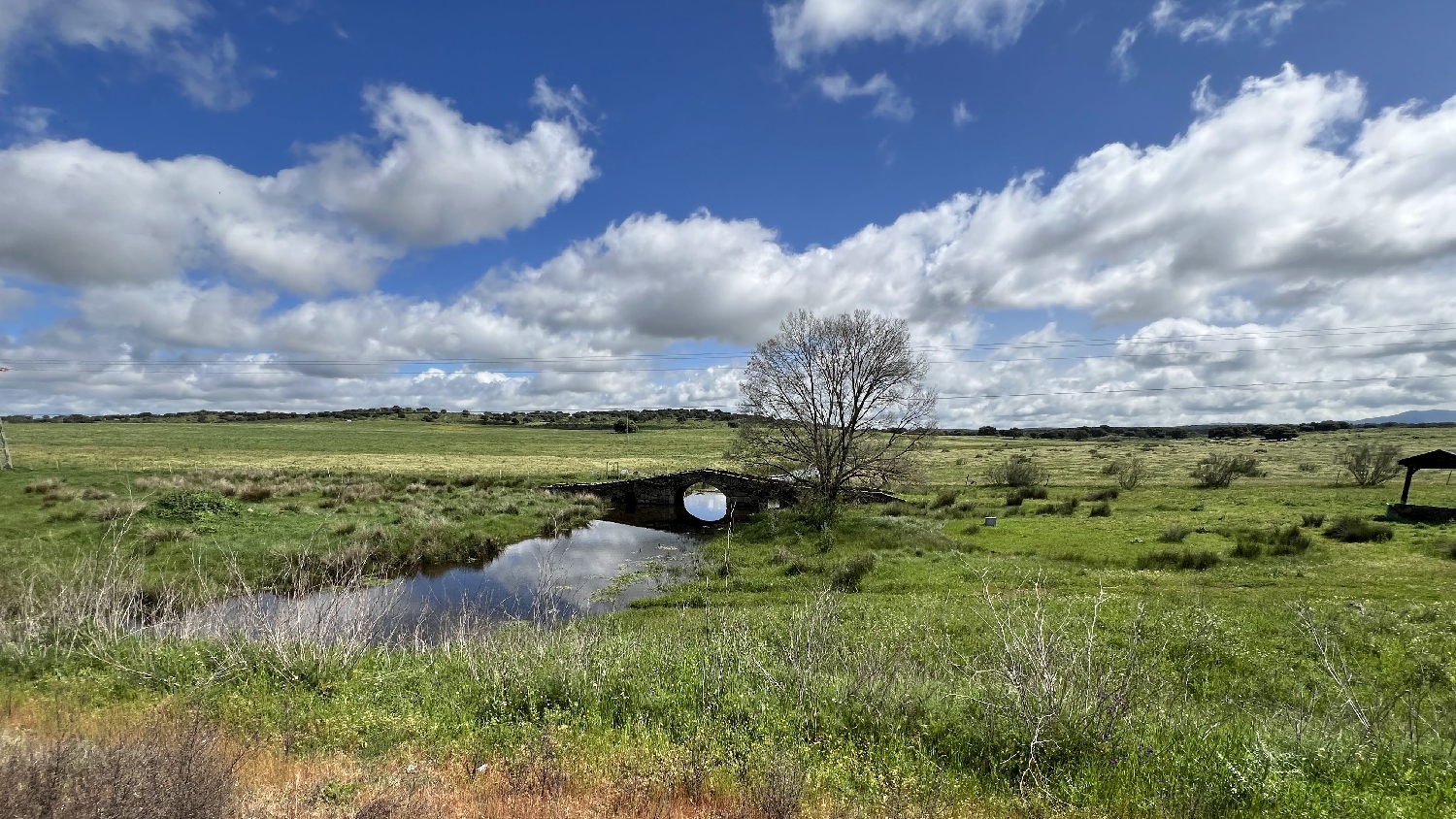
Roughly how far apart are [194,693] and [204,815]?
16.3 ft

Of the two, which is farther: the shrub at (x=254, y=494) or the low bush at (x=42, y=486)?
the shrub at (x=254, y=494)

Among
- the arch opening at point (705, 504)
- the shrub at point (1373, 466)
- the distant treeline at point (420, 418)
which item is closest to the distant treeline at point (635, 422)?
the distant treeline at point (420, 418)

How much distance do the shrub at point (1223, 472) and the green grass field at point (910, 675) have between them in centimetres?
2063

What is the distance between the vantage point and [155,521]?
26453 mm

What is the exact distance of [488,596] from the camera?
23.2 metres

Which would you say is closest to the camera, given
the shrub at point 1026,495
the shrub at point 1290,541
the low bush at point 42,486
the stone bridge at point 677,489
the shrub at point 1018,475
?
the shrub at point 1290,541

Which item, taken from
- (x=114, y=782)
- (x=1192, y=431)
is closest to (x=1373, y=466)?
(x=114, y=782)

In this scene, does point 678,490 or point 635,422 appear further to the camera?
point 635,422

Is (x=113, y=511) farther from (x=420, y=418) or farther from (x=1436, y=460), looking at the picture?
(x=420, y=418)

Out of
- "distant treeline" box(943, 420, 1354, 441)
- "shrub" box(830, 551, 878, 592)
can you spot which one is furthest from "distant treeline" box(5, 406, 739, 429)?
"shrub" box(830, 551, 878, 592)

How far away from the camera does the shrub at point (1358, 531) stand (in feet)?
77.4

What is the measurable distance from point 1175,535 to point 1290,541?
3546 millimetres

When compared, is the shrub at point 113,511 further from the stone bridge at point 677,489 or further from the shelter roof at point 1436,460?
the shelter roof at point 1436,460

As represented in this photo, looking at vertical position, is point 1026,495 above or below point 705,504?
above
